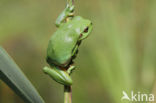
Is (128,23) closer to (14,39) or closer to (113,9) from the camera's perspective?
(113,9)

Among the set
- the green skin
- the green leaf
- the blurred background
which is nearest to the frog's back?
the green skin

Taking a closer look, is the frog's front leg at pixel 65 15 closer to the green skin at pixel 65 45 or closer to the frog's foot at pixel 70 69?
the green skin at pixel 65 45

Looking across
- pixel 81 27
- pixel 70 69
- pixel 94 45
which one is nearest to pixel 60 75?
pixel 70 69

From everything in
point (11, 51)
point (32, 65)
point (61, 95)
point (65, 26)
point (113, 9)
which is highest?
point (65, 26)

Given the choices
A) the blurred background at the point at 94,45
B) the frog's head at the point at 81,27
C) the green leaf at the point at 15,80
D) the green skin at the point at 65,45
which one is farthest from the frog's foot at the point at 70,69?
the blurred background at the point at 94,45

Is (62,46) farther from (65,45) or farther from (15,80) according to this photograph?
(15,80)

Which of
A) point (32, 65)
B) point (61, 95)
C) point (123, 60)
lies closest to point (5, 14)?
point (32, 65)

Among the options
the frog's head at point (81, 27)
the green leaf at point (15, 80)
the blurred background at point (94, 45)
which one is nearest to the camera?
the green leaf at point (15, 80)
